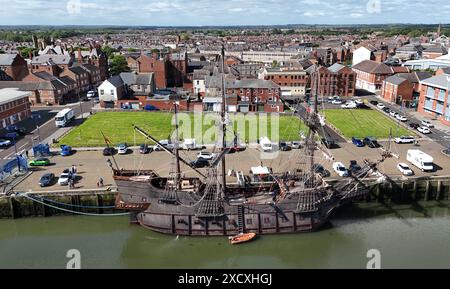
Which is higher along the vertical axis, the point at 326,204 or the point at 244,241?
the point at 326,204

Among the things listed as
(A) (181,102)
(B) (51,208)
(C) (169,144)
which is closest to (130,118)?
(A) (181,102)

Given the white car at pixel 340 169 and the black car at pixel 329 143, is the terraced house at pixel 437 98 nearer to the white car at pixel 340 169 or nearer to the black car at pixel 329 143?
the black car at pixel 329 143

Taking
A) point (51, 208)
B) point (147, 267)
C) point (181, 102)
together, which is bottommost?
point (147, 267)

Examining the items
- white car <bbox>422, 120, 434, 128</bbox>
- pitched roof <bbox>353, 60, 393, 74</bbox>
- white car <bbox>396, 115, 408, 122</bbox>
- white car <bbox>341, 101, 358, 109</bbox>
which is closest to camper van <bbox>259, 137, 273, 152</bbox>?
white car <bbox>396, 115, 408, 122</bbox>

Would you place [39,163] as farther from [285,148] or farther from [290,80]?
[290,80]

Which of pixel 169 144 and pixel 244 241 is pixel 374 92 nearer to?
pixel 169 144
